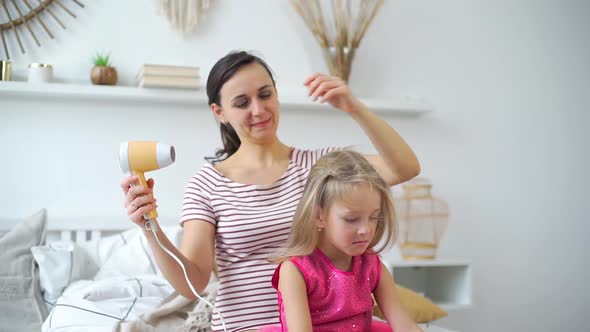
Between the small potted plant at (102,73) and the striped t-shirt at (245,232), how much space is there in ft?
4.55

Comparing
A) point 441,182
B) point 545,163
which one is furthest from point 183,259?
point 545,163

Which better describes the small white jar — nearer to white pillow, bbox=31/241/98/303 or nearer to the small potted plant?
the small potted plant

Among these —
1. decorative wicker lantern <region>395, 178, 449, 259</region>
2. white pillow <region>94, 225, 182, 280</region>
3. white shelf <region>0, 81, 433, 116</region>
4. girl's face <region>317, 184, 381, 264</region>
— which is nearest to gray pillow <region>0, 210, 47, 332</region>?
white pillow <region>94, 225, 182, 280</region>

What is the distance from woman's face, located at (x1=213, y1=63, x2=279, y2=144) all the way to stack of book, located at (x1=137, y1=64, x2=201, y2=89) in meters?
1.26

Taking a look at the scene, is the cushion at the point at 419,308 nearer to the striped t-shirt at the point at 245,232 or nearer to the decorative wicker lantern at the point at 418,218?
the decorative wicker lantern at the point at 418,218

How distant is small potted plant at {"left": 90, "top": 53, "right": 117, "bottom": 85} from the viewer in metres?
2.89

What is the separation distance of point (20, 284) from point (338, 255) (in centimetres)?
148

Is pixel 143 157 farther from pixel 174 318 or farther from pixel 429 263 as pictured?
pixel 429 263

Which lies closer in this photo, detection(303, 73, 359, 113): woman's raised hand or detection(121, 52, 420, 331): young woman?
detection(303, 73, 359, 113): woman's raised hand

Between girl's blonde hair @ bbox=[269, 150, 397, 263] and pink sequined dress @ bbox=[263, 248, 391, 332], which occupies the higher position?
girl's blonde hair @ bbox=[269, 150, 397, 263]

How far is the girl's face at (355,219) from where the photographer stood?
130 cm

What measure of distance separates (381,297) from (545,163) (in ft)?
8.59

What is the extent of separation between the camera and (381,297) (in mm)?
1415

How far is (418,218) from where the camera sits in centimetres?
331
